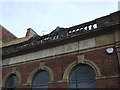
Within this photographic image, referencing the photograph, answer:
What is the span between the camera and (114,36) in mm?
10570

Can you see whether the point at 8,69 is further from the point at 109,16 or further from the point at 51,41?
the point at 109,16

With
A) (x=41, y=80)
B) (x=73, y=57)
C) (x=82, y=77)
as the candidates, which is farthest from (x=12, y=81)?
(x=82, y=77)

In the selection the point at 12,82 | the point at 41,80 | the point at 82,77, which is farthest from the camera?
the point at 12,82

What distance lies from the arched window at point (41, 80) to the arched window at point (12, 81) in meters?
1.59

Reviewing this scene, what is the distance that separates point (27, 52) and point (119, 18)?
6.63 meters

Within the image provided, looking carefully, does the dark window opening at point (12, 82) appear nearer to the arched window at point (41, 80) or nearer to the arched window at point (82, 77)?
the arched window at point (41, 80)

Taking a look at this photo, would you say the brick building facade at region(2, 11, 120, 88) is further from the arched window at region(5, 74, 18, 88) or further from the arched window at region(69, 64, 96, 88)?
the arched window at region(5, 74, 18, 88)

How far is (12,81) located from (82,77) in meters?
5.44

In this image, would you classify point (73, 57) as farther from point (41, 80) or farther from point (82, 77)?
point (41, 80)

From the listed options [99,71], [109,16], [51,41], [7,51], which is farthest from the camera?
[7,51]

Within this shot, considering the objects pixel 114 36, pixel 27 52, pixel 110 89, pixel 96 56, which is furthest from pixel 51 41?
pixel 110 89

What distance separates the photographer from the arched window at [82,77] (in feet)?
34.8

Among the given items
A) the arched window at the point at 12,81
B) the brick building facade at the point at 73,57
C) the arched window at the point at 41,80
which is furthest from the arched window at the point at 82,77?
the arched window at the point at 12,81

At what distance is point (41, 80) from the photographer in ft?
40.7
